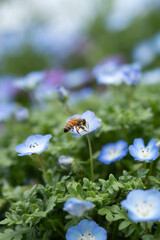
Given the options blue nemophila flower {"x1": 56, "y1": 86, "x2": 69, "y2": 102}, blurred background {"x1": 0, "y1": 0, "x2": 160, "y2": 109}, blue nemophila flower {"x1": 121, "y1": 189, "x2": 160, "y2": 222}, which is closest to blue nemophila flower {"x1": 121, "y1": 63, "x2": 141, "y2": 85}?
blue nemophila flower {"x1": 56, "y1": 86, "x2": 69, "y2": 102}

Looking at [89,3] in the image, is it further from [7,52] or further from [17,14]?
[7,52]

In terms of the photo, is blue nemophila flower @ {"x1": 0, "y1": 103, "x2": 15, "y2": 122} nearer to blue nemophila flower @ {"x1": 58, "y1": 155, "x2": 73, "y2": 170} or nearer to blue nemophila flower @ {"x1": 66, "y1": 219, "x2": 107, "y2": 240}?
blue nemophila flower @ {"x1": 58, "y1": 155, "x2": 73, "y2": 170}

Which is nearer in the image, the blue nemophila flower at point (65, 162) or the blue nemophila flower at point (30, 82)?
the blue nemophila flower at point (65, 162)

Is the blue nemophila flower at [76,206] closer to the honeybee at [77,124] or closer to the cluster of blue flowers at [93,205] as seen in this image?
the cluster of blue flowers at [93,205]

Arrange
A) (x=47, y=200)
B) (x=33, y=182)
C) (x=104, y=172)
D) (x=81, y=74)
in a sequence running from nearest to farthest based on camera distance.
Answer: (x=47, y=200) → (x=104, y=172) → (x=33, y=182) → (x=81, y=74)

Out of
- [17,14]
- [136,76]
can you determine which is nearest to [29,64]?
[17,14]

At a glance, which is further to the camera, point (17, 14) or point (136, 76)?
point (17, 14)

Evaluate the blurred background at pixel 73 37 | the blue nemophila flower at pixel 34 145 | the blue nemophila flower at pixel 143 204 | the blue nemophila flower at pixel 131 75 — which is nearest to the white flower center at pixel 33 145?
the blue nemophila flower at pixel 34 145
